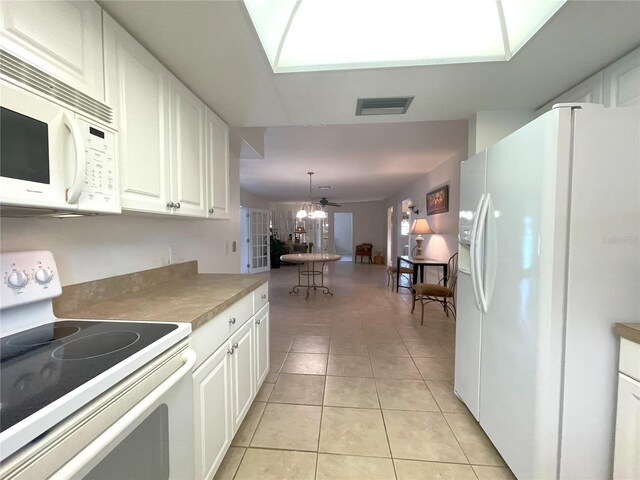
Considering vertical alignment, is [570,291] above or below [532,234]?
below

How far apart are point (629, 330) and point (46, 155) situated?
204 cm

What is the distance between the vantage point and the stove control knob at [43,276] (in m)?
1.01

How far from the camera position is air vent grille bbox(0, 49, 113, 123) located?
0.73 meters

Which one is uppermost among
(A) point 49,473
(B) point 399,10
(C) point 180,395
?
(B) point 399,10

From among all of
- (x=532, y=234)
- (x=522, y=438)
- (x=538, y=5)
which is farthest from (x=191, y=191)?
(x=522, y=438)

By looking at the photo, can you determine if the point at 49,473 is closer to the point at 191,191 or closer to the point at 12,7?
the point at 12,7

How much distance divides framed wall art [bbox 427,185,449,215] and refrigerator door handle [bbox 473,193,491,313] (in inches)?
123

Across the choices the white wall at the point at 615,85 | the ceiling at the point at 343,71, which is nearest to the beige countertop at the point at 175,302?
the ceiling at the point at 343,71

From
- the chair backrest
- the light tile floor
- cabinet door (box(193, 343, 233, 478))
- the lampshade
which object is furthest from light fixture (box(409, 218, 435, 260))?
cabinet door (box(193, 343, 233, 478))

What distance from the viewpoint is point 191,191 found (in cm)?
164

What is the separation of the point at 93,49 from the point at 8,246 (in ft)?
2.53

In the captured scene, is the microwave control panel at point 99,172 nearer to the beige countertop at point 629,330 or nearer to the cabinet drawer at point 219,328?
the cabinet drawer at point 219,328

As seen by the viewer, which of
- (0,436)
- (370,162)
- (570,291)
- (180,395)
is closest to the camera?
(0,436)

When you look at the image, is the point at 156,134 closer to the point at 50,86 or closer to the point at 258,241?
the point at 50,86
